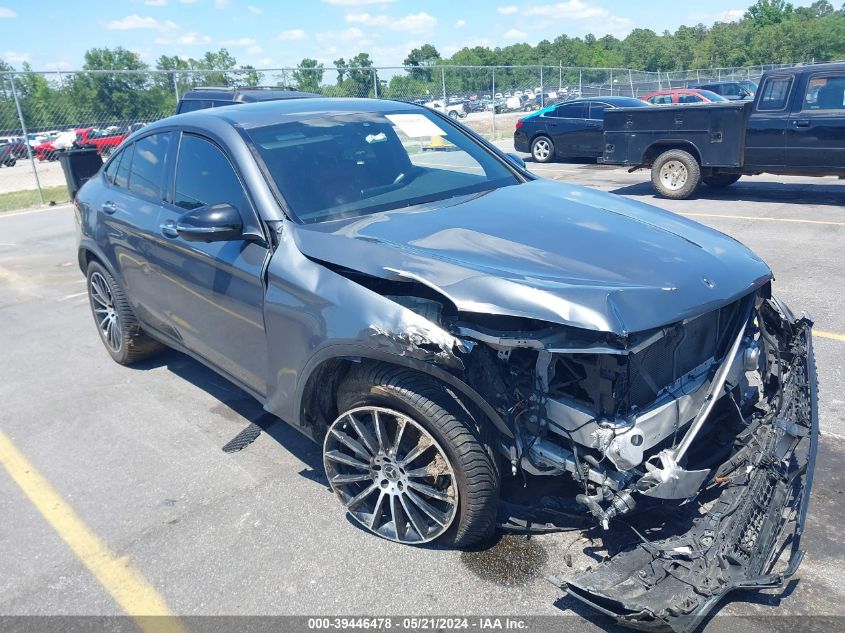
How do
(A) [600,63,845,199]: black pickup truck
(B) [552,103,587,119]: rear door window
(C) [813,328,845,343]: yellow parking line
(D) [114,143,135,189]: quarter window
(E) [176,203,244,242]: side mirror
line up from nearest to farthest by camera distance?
(E) [176,203,244,242]: side mirror
(D) [114,143,135,189]: quarter window
(C) [813,328,845,343]: yellow parking line
(A) [600,63,845,199]: black pickup truck
(B) [552,103,587,119]: rear door window

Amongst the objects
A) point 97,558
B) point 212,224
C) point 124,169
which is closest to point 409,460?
point 212,224

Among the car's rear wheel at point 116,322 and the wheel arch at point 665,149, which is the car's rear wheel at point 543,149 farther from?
the car's rear wheel at point 116,322

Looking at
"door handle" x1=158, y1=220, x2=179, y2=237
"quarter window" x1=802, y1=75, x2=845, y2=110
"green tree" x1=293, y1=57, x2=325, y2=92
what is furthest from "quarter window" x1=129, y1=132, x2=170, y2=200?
"green tree" x1=293, y1=57, x2=325, y2=92

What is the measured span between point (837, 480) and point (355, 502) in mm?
2369

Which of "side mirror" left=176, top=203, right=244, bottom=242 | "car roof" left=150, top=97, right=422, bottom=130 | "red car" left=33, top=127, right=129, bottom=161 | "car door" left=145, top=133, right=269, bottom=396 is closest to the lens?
"side mirror" left=176, top=203, right=244, bottom=242

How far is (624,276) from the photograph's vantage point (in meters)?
2.65

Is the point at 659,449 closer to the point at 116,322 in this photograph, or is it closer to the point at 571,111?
the point at 116,322

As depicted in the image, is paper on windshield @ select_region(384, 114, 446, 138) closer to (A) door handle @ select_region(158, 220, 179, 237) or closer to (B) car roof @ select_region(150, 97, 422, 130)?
(B) car roof @ select_region(150, 97, 422, 130)

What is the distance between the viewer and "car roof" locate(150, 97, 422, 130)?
12.6 feet

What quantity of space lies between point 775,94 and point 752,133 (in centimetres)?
62

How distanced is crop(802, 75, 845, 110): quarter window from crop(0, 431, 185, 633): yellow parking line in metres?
10.2

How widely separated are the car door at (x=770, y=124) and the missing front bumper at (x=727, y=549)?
8.15 meters

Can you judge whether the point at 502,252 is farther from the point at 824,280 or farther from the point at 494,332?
the point at 824,280

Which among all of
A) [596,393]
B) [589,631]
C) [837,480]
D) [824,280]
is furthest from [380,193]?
[824,280]
